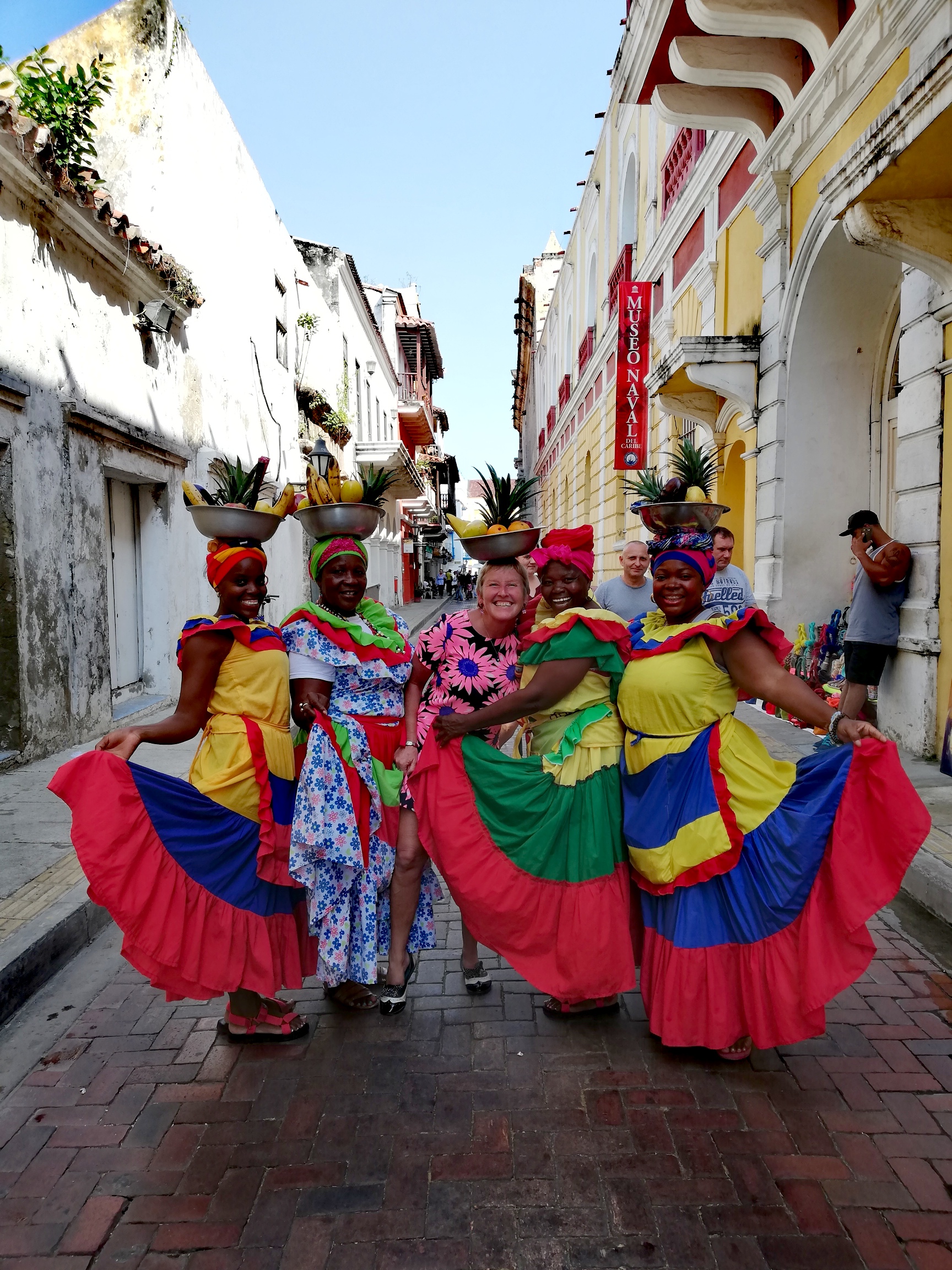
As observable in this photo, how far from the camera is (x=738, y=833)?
2791 millimetres

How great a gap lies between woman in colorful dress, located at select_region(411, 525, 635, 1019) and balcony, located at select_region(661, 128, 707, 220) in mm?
9838

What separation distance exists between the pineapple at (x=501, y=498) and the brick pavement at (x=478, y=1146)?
6.51ft

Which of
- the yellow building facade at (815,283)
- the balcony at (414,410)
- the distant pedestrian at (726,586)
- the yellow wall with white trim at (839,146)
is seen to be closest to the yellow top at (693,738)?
the distant pedestrian at (726,586)

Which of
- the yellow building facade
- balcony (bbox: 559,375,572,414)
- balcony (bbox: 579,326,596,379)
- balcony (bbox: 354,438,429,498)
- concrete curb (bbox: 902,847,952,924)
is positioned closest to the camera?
concrete curb (bbox: 902,847,952,924)

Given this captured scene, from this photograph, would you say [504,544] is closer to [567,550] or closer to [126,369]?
[567,550]

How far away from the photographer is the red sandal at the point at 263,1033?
3.10 metres

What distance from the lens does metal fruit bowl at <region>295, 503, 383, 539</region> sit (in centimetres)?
323

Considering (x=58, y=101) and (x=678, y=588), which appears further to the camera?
(x=58, y=101)

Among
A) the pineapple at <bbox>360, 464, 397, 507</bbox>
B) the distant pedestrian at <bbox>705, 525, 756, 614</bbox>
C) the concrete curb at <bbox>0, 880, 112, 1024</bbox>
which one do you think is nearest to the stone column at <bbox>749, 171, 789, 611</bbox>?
the distant pedestrian at <bbox>705, 525, 756, 614</bbox>

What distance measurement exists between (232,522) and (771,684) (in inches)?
81.8

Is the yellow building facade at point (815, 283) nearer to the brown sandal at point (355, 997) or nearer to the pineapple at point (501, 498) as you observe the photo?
the pineapple at point (501, 498)

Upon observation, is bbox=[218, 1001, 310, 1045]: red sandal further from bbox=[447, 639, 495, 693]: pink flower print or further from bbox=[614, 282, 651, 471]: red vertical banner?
bbox=[614, 282, 651, 471]: red vertical banner

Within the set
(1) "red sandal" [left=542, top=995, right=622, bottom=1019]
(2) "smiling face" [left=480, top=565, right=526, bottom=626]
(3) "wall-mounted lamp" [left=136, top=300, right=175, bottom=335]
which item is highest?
(3) "wall-mounted lamp" [left=136, top=300, right=175, bottom=335]

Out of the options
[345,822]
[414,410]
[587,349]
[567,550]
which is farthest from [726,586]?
[414,410]
